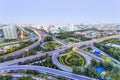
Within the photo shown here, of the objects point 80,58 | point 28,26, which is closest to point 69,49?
point 80,58

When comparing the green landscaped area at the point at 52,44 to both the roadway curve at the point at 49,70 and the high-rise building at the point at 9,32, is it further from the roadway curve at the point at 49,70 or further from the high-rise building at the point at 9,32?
the high-rise building at the point at 9,32

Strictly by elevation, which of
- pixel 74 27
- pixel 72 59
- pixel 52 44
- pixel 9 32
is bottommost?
pixel 72 59

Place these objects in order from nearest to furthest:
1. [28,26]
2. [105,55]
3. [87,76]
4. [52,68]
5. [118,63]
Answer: [87,76] < [52,68] < [118,63] < [105,55] < [28,26]

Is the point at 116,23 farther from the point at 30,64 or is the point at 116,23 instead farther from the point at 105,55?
the point at 30,64

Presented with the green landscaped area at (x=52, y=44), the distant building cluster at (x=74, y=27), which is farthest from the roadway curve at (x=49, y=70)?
the distant building cluster at (x=74, y=27)

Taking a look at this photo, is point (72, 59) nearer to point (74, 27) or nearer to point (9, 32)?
point (9, 32)

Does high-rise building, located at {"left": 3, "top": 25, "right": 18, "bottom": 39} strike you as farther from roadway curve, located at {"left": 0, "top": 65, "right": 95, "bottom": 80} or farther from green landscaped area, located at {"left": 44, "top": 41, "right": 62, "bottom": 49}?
roadway curve, located at {"left": 0, "top": 65, "right": 95, "bottom": 80}

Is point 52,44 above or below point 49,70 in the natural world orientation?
above

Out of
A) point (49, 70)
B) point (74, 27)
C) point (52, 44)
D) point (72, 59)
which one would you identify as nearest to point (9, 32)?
point (52, 44)
